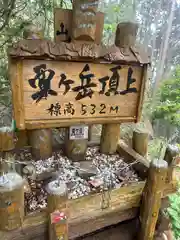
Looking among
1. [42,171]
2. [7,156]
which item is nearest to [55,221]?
[42,171]

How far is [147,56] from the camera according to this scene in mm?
1593

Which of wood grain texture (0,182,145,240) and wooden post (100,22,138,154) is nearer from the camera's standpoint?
wood grain texture (0,182,145,240)

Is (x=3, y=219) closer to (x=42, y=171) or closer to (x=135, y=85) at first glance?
(x=42, y=171)

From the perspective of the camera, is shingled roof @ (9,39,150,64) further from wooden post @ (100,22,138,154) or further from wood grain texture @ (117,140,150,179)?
wood grain texture @ (117,140,150,179)

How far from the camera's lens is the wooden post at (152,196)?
1.44m

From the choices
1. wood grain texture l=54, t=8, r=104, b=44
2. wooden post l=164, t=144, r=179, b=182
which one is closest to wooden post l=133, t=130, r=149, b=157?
wooden post l=164, t=144, r=179, b=182

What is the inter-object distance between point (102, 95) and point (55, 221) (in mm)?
995

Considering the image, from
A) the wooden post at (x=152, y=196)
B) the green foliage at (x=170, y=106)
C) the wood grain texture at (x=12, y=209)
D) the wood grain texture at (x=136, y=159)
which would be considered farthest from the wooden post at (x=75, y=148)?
the green foliage at (x=170, y=106)

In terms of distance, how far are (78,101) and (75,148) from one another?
0.58 m

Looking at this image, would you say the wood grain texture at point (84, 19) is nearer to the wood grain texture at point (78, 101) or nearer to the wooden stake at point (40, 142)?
the wood grain texture at point (78, 101)

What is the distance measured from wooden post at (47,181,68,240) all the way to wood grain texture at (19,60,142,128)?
542 millimetres

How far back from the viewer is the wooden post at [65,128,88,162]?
6.26ft

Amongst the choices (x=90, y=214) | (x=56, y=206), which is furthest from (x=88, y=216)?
(x=56, y=206)

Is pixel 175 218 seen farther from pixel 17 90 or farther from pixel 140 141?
pixel 17 90
